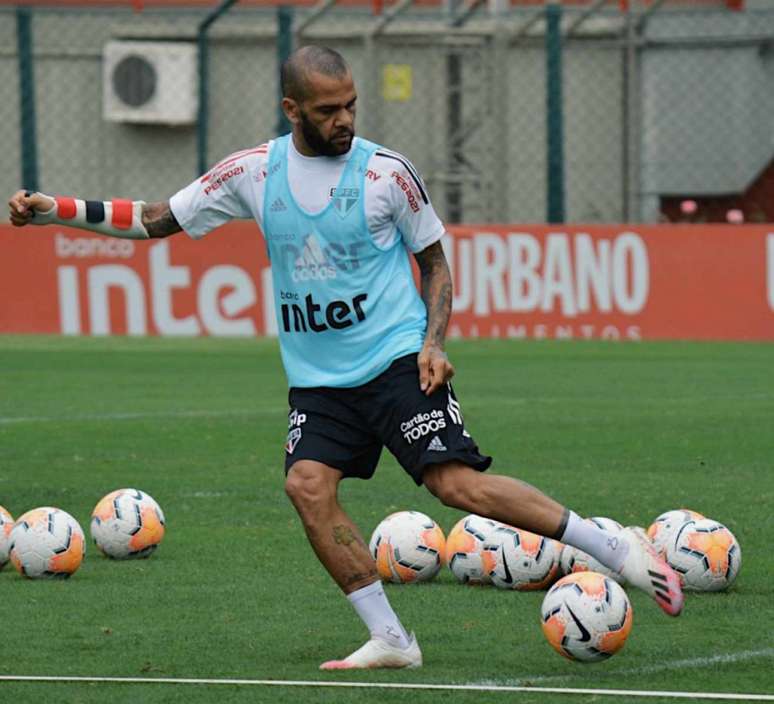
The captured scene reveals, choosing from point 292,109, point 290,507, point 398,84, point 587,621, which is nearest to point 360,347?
point 292,109

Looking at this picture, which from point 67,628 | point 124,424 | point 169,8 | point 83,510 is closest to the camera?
point 67,628

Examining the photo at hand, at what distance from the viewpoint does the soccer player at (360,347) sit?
6.55 metres

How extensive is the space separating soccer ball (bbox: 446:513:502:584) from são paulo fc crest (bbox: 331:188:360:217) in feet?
5.98

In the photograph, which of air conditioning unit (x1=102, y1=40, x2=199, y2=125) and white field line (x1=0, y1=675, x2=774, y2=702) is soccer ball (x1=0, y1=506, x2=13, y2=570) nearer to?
white field line (x1=0, y1=675, x2=774, y2=702)

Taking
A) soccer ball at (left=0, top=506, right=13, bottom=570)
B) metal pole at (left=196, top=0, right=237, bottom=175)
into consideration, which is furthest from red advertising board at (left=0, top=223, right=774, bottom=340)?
soccer ball at (left=0, top=506, right=13, bottom=570)

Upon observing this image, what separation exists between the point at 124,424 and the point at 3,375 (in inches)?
155

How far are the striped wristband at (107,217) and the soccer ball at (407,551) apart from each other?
1743 mm

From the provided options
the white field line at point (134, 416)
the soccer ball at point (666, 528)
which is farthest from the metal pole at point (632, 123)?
the soccer ball at point (666, 528)

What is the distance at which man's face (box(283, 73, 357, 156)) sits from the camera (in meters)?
6.49

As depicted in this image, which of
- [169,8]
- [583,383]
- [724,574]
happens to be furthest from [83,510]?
[169,8]

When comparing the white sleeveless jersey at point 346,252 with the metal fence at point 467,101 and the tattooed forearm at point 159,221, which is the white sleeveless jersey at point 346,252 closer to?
the tattooed forearm at point 159,221

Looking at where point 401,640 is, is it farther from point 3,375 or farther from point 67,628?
point 3,375

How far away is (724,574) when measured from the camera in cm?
787

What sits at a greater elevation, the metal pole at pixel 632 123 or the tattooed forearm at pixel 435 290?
the metal pole at pixel 632 123
